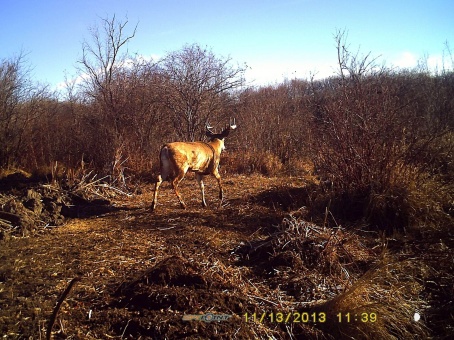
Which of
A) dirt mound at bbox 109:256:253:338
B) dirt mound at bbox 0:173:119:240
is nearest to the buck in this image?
dirt mound at bbox 0:173:119:240

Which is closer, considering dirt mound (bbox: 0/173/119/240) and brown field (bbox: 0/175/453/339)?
brown field (bbox: 0/175/453/339)

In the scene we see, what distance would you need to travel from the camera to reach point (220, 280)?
165 inches

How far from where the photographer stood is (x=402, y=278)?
14.9ft

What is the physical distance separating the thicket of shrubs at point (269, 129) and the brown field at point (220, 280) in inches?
48.0

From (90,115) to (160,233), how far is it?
878 cm

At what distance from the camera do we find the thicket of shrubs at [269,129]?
22.3 feet

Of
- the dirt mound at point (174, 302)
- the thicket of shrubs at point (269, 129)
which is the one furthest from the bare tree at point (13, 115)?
the dirt mound at point (174, 302)

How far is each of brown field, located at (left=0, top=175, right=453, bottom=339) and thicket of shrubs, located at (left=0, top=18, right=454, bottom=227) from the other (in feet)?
4.00

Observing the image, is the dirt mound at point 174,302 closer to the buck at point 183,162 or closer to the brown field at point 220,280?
the brown field at point 220,280

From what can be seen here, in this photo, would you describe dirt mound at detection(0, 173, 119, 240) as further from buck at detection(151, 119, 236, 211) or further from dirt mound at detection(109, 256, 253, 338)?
dirt mound at detection(109, 256, 253, 338)

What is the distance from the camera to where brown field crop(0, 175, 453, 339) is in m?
3.50

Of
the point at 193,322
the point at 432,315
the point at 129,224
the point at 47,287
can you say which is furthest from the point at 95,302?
the point at 432,315

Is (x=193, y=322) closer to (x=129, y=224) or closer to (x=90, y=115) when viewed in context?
(x=129, y=224)

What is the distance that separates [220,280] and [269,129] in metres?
12.1
